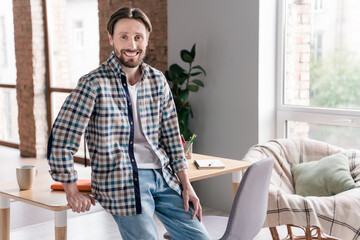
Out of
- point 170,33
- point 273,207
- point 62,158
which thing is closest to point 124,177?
point 62,158

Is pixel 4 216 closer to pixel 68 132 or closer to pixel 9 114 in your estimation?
pixel 68 132

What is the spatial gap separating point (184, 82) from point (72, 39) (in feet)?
6.95

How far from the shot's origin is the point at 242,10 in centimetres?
399

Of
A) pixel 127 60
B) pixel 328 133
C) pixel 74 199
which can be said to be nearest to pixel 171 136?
pixel 127 60

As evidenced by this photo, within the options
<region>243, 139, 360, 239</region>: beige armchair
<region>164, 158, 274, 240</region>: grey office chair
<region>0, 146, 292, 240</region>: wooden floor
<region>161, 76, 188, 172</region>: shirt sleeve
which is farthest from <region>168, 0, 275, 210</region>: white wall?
<region>161, 76, 188, 172</region>: shirt sleeve

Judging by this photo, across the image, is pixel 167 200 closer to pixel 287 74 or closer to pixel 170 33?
pixel 287 74

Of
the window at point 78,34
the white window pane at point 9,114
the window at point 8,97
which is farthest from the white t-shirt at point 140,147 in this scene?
the white window pane at point 9,114

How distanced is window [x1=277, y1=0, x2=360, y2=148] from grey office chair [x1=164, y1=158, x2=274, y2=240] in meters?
1.64

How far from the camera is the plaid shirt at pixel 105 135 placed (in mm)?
1866

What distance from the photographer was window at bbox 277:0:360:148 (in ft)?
12.1

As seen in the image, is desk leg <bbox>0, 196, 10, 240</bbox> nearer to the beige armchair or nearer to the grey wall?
the beige armchair

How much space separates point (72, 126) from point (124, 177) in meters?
0.26

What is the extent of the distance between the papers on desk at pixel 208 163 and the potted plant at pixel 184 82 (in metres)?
1.53

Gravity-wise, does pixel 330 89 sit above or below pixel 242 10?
below
